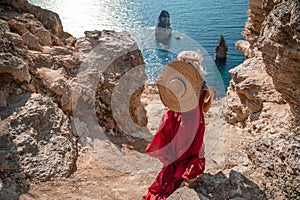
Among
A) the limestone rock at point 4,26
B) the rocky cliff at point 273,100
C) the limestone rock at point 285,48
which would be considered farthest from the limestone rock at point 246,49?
the limestone rock at point 4,26

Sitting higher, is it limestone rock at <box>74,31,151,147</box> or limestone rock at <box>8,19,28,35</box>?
limestone rock at <box>8,19,28,35</box>

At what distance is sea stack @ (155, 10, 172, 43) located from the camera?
31.5 metres

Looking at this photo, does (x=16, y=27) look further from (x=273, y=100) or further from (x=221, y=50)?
(x=221, y=50)

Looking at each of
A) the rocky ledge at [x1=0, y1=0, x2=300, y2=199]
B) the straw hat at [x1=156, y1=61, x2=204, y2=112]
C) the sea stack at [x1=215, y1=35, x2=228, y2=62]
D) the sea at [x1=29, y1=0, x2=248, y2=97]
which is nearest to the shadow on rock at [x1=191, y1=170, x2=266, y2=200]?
the rocky ledge at [x1=0, y1=0, x2=300, y2=199]

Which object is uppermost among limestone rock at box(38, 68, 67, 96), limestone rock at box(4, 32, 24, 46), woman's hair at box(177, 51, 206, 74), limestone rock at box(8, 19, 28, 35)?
limestone rock at box(8, 19, 28, 35)

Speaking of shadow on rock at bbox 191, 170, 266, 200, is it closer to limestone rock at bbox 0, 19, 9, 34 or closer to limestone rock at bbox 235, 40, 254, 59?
Result: limestone rock at bbox 0, 19, 9, 34

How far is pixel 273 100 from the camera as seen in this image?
684 centimetres

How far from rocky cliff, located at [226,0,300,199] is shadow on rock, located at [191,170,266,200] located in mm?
195

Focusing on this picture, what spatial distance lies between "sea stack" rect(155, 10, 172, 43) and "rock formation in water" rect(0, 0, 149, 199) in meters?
23.1

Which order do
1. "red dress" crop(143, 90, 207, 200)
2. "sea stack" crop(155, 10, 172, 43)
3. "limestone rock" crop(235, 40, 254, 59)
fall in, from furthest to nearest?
"sea stack" crop(155, 10, 172, 43)
"limestone rock" crop(235, 40, 254, 59)
"red dress" crop(143, 90, 207, 200)

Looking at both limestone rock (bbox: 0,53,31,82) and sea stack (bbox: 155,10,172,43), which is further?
sea stack (bbox: 155,10,172,43)

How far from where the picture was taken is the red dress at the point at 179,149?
4195 mm

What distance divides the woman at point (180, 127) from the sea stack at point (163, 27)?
28.0 metres

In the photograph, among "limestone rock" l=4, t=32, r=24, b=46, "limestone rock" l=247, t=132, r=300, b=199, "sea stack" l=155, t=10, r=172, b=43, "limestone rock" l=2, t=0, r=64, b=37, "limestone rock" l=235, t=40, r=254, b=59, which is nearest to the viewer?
"limestone rock" l=247, t=132, r=300, b=199
